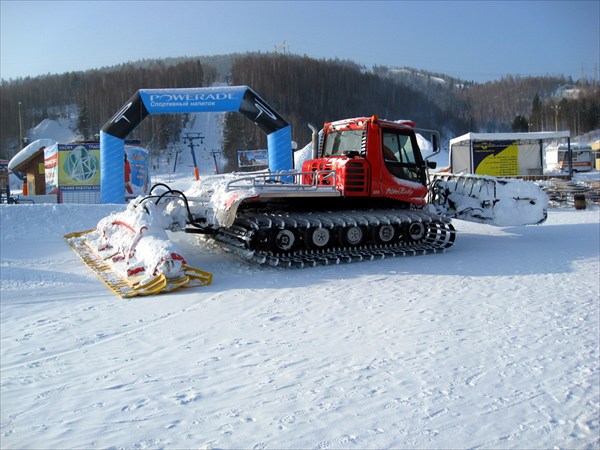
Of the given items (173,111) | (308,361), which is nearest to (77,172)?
(173,111)

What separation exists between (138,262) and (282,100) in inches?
3608

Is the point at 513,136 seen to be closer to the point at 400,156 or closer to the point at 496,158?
the point at 496,158

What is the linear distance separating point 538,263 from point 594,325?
11.2 feet

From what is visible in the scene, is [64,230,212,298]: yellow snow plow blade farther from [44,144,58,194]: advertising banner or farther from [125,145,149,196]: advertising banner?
[44,144,58,194]: advertising banner

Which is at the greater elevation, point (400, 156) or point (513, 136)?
point (513, 136)

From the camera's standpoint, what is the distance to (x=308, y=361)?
13.3 ft

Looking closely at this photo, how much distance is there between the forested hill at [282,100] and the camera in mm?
86938

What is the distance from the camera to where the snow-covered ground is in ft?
9.88

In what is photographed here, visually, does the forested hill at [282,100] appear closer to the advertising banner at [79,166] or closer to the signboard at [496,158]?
the advertising banner at [79,166]

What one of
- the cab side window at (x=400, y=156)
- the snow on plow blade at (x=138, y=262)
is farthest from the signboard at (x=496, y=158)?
the snow on plow blade at (x=138, y=262)

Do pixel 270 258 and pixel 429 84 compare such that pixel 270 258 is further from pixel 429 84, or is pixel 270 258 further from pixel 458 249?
pixel 429 84

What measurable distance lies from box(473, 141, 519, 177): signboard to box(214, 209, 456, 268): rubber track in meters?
20.7

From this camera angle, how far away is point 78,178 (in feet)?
87.8

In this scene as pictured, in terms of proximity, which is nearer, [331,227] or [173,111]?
[331,227]
